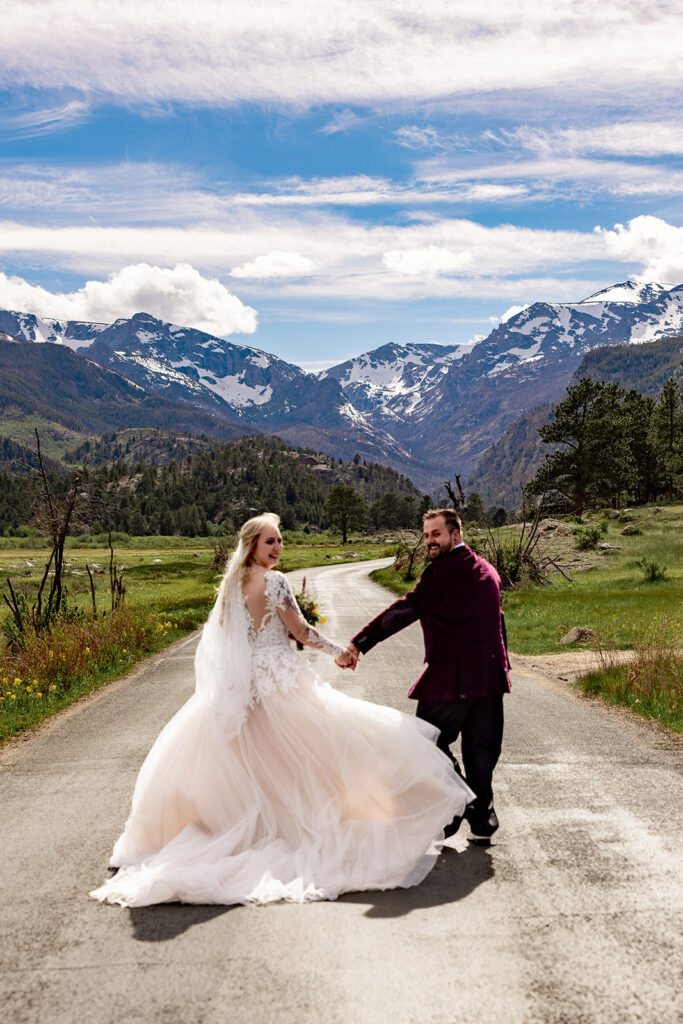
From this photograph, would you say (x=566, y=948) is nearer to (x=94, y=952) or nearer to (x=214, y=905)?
(x=214, y=905)

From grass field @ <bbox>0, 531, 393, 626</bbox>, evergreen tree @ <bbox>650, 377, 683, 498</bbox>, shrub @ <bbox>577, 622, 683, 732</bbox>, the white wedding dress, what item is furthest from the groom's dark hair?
evergreen tree @ <bbox>650, 377, 683, 498</bbox>

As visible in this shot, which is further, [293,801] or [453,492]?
[453,492]

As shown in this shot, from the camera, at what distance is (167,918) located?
518 cm

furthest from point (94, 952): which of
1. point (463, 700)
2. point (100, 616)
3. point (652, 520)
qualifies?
point (652, 520)

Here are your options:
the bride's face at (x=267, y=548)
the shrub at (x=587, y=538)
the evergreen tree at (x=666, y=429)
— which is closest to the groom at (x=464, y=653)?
the bride's face at (x=267, y=548)

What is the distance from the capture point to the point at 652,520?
5728cm

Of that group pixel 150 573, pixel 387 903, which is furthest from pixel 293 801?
pixel 150 573

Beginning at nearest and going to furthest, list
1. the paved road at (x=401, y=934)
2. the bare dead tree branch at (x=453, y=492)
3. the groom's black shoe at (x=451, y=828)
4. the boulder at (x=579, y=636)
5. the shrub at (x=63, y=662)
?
1. the paved road at (x=401, y=934)
2. the groom's black shoe at (x=451, y=828)
3. the shrub at (x=63, y=662)
4. the boulder at (x=579, y=636)
5. the bare dead tree branch at (x=453, y=492)

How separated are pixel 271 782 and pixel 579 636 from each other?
14.6 meters

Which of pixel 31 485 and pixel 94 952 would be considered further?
pixel 31 485

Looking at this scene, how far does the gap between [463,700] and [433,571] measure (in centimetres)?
107

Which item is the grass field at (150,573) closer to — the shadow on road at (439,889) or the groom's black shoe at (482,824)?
the groom's black shoe at (482,824)

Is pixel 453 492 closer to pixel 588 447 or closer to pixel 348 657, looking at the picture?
pixel 348 657

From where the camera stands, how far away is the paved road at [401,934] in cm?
407
